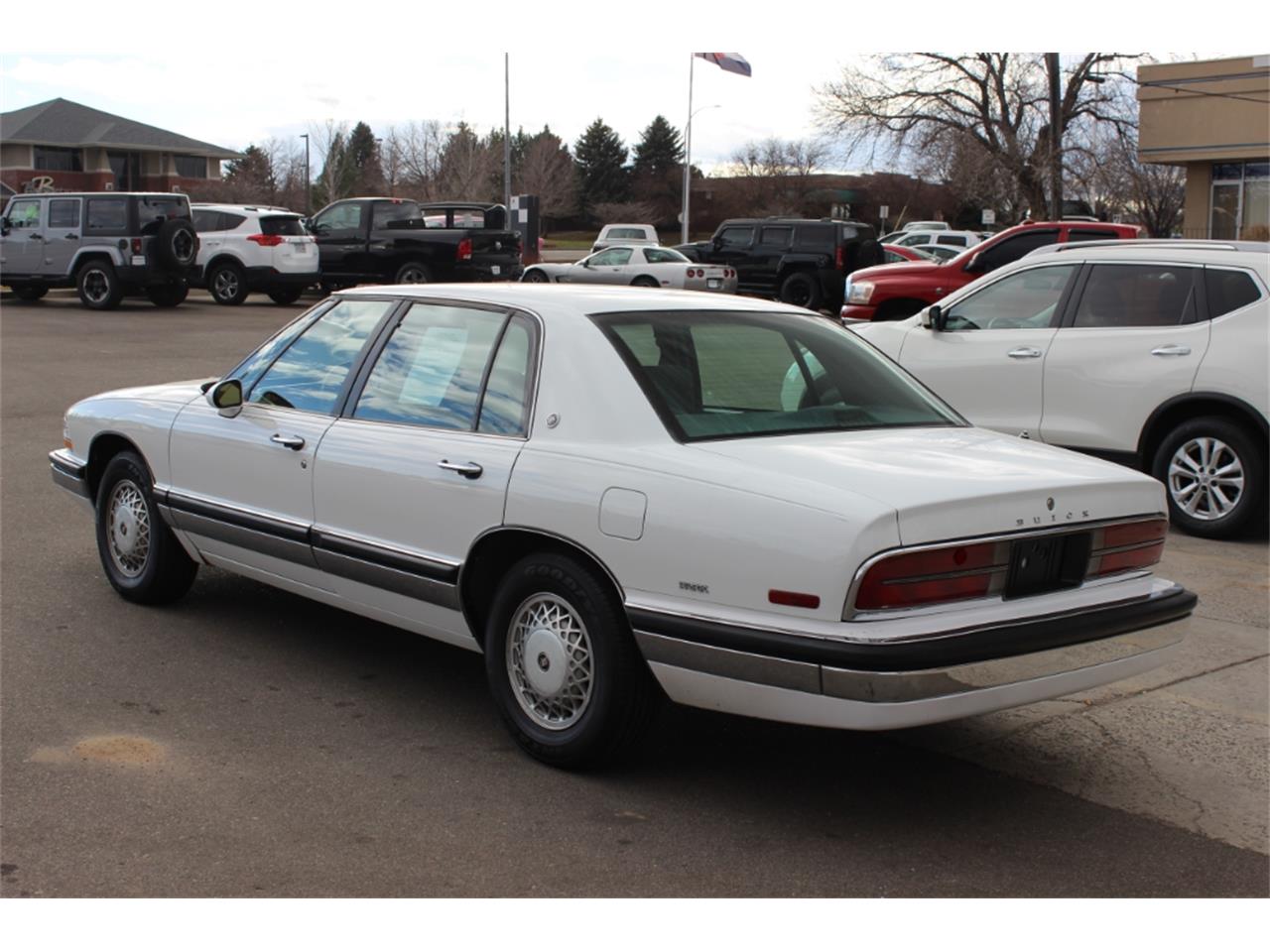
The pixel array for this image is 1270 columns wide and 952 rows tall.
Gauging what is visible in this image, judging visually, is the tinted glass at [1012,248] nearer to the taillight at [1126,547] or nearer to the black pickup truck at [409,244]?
the black pickup truck at [409,244]

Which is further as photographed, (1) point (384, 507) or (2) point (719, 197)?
(2) point (719, 197)


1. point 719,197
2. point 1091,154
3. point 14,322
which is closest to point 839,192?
point 719,197

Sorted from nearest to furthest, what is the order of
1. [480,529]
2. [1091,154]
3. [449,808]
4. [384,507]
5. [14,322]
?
[449,808] → [480,529] → [384,507] → [14,322] → [1091,154]

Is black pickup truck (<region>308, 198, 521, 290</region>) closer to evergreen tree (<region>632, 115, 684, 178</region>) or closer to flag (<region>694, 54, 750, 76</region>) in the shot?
flag (<region>694, 54, 750, 76</region>)

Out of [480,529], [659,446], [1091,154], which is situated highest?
[1091,154]

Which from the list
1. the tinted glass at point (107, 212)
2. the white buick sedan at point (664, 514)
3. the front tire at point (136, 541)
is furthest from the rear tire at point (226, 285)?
the white buick sedan at point (664, 514)

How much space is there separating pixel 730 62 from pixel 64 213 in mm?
23889

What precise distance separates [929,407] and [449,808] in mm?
2207

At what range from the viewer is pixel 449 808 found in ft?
13.8

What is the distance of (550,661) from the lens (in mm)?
4422

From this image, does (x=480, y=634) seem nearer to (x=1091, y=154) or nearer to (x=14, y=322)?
(x=14, y=322)

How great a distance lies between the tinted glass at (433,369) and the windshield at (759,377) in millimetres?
509

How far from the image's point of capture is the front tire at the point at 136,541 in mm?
6258

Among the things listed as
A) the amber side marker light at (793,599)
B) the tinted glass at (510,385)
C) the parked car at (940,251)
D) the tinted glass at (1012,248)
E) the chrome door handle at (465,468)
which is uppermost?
the parked car at (940,251)
